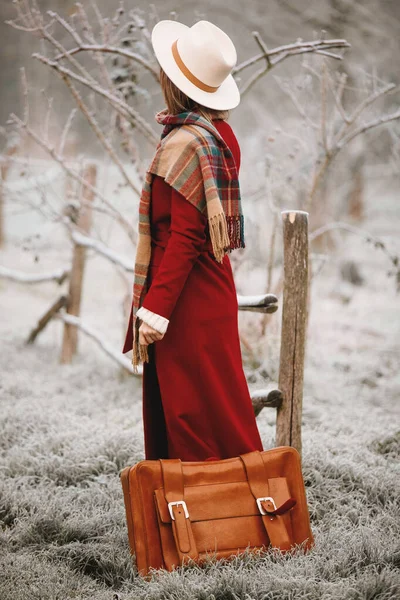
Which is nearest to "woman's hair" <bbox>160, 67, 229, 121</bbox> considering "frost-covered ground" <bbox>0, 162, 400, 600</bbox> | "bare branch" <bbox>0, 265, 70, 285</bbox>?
"frost-covered ground" <bbox>0, 162, 400, 600</bbox>

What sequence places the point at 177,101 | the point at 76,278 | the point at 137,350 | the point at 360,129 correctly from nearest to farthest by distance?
the point at 177,101
the point at 137,350
the point at 360,129
the point at 76,278

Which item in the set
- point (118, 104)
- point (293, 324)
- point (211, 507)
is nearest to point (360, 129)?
point (118, 104)

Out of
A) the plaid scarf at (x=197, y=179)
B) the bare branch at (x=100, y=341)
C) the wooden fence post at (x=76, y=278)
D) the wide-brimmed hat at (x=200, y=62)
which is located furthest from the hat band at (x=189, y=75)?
the wooden fence post at (x=76, y=278)

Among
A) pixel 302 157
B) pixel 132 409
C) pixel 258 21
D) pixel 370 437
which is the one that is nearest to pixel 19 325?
pixel 132 409

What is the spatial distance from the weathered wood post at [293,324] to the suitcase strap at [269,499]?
68 cm

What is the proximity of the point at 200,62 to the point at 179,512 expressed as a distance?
5.18 feet

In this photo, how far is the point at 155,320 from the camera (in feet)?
6.90

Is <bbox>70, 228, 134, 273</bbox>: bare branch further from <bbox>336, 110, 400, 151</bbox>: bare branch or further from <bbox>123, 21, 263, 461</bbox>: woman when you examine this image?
<bbox>123, 21, 263, 461</bbox>: woman

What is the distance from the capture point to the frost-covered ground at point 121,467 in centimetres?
204

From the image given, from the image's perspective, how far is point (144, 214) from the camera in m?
2.22

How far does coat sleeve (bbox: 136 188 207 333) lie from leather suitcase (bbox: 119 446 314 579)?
20.9 inches

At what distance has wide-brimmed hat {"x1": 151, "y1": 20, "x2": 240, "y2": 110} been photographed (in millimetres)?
2127

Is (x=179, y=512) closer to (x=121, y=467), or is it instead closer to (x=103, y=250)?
(x=121, y=467)

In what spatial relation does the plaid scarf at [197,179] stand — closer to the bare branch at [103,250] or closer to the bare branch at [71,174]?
the bare branch at [103,250]
